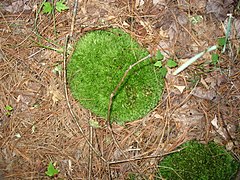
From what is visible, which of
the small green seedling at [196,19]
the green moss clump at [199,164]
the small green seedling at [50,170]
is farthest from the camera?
the small green seedling at [196,19]

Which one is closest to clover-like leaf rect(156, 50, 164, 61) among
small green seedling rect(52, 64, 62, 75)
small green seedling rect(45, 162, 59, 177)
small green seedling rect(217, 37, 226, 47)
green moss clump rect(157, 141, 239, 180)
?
small green seedling rect(217, 37, 226, 47)

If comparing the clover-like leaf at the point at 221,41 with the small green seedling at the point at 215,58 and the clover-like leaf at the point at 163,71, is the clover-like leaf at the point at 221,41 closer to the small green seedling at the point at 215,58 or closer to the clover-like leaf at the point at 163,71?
the small green seedling at the point at 215,58

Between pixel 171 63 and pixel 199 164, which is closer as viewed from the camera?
pixel 199 164

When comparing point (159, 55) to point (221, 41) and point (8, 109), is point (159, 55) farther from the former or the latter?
point (8, 109)

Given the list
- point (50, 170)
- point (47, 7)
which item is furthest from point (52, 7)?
point (50, 170)

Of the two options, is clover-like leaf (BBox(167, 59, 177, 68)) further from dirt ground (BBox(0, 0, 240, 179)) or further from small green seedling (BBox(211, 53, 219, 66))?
small green seedling (BBox(211, 53, 219, 66))

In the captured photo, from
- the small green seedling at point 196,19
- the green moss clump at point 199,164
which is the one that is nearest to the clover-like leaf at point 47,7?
the small green seedling at point 196,19

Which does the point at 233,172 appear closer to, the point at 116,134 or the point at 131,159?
the point at 131,159
